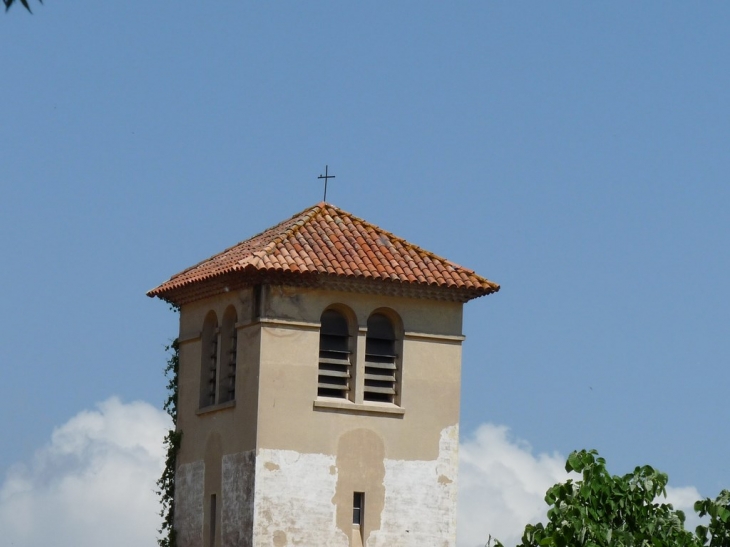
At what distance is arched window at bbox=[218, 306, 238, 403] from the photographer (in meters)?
33.0

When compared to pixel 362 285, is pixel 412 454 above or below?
below

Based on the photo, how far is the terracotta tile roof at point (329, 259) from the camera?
104 feet

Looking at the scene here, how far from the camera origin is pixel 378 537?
31906 millimetres

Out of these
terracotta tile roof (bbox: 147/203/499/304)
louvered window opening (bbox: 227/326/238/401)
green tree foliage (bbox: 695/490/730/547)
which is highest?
terracotta tile roof (bbox: 147/203/499/304)

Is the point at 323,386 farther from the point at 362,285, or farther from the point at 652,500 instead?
the point at 652,500

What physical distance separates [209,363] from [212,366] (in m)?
0.08

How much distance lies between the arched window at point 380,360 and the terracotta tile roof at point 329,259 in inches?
35.9

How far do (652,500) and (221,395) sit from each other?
9372mm

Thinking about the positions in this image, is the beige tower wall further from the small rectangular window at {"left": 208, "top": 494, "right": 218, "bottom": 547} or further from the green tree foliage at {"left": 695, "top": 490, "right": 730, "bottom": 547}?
the green tree foliage at {"left": 695, "top": 490, "right": 730, "bottom": 547}

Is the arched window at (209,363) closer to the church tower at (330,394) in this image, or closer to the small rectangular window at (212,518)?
the church tower at (330,394)

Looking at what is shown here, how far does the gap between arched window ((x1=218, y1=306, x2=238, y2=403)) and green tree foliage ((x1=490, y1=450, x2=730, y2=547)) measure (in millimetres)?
7719

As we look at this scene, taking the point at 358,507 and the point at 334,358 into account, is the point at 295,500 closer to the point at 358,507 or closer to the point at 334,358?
the point at 358,507

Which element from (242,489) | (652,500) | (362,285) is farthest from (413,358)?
(652,500)

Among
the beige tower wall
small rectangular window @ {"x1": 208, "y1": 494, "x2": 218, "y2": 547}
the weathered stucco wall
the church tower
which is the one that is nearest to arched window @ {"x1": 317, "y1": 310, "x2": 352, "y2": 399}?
the church tower
